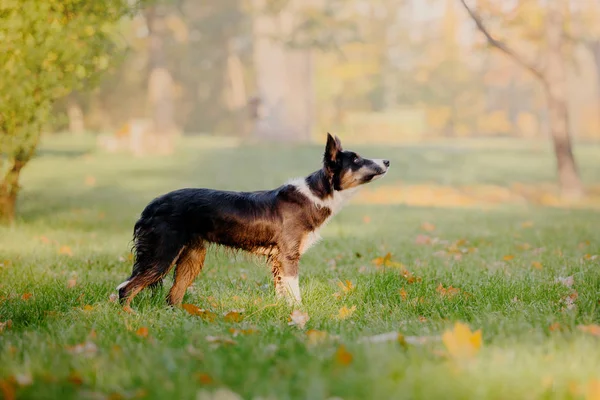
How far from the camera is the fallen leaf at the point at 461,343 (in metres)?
3.23

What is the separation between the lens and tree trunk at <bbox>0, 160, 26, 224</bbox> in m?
9.44

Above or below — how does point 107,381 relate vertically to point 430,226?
above

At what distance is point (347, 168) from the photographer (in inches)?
213

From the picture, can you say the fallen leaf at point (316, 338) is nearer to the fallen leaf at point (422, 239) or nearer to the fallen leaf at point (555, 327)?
the fallen leaf at point (555, 327)

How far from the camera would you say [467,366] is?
10.0 feet

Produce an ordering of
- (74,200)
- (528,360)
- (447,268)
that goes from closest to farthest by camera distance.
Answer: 1. (528,360)
2. (447,268)
3. (74,200)

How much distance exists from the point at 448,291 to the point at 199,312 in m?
2.02

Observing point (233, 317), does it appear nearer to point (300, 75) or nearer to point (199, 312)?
point (199, 312)

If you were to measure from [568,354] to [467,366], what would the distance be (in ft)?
1.98

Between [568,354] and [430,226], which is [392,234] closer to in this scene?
[430,226]

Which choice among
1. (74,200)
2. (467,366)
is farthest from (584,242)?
(74,200)

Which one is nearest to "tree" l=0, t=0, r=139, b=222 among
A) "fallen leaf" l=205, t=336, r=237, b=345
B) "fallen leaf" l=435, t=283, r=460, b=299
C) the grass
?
the grass

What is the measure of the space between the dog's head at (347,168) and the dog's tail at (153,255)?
1399 mm

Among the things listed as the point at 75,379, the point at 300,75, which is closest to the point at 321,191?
the point at 75,379
